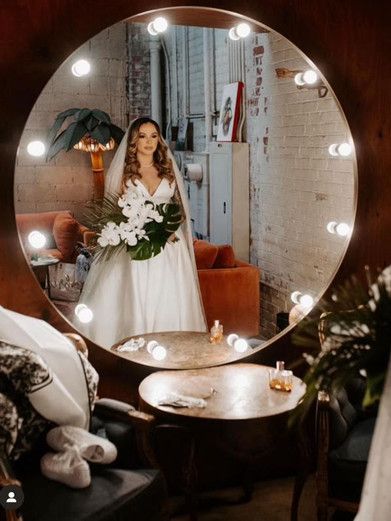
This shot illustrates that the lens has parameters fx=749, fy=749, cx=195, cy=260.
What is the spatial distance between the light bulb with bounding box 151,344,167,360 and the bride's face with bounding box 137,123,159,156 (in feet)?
2.91

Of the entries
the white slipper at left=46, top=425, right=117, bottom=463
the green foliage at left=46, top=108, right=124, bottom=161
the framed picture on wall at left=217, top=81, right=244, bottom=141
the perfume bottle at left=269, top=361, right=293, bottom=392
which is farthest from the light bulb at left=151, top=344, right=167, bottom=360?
the framed picture on wall at left=217, top=81, right=244, bottom=141

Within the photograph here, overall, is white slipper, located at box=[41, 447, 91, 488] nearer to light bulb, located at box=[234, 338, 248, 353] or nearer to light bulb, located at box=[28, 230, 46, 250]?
light bulb, located at box=[28, 230, 46, 250]

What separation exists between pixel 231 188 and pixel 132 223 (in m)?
1.61

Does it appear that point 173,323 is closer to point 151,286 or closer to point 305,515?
point 151,286

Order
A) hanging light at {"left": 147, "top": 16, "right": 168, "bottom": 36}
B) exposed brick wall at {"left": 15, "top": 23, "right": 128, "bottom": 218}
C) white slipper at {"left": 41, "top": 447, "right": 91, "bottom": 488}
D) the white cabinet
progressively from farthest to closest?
1. exposed brick wall at {"left": 15, "top": 23, "right": 128, "bottom": 218}
2. the white cabinet
3. hanging light at {"left": 147, "top": 16, "right": 168, "bottom": 36}
4. white slipper at {"left": 41, "top": 447, "right": 91, "bottom": 488}

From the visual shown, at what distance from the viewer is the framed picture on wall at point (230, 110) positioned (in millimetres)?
4824

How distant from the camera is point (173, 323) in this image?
362cm

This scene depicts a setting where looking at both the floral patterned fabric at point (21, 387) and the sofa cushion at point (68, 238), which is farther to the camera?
the sofa cushion at point (68, 238)

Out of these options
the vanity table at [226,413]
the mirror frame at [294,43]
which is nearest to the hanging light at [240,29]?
the mirror frame at [294,43]

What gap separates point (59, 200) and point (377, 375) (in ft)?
13.1

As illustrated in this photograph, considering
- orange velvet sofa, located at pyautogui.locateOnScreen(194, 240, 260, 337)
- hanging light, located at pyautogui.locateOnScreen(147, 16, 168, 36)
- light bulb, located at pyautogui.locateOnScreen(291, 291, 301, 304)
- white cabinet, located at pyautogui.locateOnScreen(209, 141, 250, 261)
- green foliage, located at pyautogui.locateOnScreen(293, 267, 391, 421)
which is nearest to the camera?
green foliage, located at pyautogui.locateOnScreen(293, 267, 391, 421)

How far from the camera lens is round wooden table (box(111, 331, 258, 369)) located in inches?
129

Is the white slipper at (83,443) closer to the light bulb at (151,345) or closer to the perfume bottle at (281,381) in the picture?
the perfume bottle at (281,381)

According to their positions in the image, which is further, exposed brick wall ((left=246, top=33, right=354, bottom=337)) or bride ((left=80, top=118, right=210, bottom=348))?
exposed brick wall ((left=246, top=33, right=354, bottom=337))
